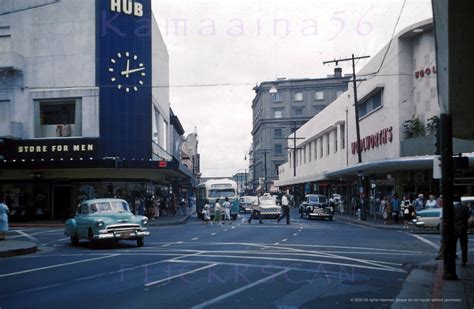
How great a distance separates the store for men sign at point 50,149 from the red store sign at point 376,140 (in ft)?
66.3

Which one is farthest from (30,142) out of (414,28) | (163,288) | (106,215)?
(163,288)

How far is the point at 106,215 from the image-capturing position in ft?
67.4

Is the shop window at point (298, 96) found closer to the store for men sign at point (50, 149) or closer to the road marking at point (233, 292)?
the store for men sign at point (50, 149)

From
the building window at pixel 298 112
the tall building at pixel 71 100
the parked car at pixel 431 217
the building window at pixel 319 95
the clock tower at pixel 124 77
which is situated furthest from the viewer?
the building window at pixel 298 112

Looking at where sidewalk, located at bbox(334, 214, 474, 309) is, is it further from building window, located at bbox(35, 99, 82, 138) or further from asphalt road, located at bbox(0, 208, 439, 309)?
building window, located at bbox(35, 99, 82, 138)

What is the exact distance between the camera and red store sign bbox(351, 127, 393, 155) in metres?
40.6

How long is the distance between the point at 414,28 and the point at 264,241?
70.8 ft

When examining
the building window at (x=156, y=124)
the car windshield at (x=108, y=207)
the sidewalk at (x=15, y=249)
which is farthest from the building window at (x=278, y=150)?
the sidewalk at (x=15, y=249)

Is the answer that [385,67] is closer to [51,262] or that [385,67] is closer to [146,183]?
[146,183]

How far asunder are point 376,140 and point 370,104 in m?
4.06

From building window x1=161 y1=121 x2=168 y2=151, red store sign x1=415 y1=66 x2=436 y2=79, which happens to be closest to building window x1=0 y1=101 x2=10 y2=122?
building window x1=161 y1=121 x2=168 y2=151

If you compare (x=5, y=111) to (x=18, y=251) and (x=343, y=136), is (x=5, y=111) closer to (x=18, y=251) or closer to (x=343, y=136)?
(x=18, y=251)

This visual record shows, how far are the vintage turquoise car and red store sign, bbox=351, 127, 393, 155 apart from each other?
24175 millimetres

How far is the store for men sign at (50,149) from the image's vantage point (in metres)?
38.7
